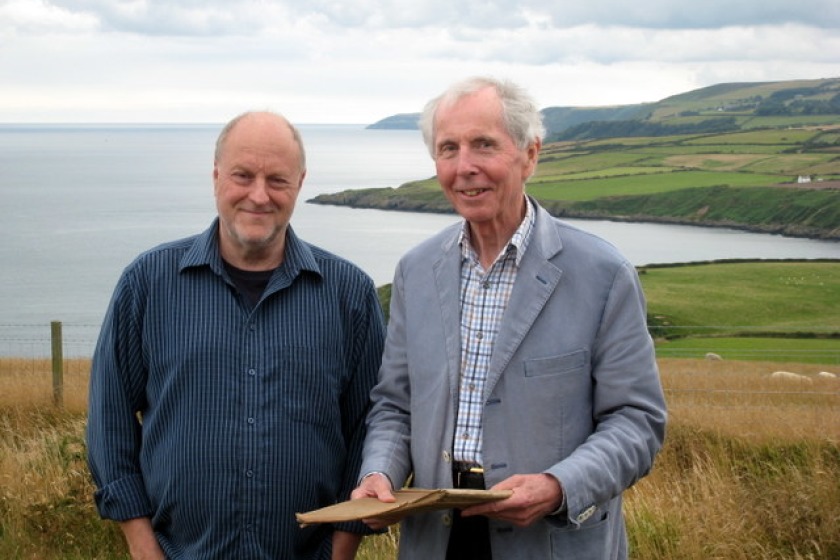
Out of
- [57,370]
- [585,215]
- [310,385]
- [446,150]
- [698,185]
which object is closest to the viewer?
[446,150]

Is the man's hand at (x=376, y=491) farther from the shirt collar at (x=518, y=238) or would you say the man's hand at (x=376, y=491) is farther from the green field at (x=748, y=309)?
the green field at (x=748, y=309)

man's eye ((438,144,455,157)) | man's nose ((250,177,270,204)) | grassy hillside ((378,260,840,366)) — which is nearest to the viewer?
man's eye ((438,144,455,157))

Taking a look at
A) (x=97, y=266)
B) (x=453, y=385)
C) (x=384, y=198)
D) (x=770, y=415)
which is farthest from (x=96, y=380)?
(x=384, y=198)

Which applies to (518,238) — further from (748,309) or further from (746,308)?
(746,308)

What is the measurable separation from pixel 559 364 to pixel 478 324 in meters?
0.28

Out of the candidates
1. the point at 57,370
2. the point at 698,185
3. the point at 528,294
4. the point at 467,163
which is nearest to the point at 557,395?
the point at 528,294

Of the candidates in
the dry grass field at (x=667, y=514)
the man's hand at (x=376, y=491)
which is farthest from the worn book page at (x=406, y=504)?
the dry grass field at (x=667, y=514)

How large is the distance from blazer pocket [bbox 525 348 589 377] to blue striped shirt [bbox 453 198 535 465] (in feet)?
0.47

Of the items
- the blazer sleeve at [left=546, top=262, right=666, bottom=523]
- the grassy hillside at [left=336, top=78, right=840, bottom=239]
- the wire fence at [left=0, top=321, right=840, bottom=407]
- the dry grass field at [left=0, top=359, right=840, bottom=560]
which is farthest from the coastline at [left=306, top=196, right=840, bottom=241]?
the blazer sleeve at [left=546, top=262, right=666, bottom=523]

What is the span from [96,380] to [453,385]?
3.89 ft

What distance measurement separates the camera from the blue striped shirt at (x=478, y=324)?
319 cm

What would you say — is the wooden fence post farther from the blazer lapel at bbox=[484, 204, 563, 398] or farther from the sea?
the sea

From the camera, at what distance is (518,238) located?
322cm

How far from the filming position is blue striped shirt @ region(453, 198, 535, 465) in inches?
125
